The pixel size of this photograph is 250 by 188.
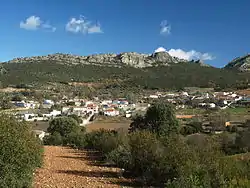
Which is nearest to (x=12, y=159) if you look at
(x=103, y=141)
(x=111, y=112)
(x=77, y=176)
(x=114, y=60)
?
(x=77, y=176)

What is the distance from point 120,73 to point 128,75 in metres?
4.46

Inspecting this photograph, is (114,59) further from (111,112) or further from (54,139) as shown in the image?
(54,139)

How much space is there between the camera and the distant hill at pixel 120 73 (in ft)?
449

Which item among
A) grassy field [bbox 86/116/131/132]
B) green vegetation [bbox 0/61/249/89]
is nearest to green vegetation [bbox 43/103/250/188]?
grassy field [bbox 86/116/131/132]

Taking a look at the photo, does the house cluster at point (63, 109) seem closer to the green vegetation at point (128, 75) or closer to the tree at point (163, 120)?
the green vegetation at point (128, 75)

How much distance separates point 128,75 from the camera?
163m

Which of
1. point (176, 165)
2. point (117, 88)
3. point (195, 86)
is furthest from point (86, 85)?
point (176, 165)

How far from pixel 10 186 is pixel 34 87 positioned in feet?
374

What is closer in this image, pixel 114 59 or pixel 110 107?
pixel 110 107

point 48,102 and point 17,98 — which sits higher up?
point 17,98

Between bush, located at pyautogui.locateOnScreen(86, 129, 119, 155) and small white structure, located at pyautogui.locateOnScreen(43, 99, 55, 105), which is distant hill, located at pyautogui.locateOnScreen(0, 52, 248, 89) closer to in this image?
small white structure, located at pyautogui.locateOnScreen(43, 99, 55, 105)

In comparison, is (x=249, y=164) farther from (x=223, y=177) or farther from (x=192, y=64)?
(x=192, y=64)

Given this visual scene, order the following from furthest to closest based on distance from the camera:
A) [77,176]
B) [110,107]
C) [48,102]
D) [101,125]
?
[48,102] → [110,107] → [101,125] → [77,176]

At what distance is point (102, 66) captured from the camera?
170m
